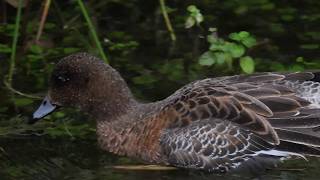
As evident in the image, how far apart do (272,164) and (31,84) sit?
2.42m

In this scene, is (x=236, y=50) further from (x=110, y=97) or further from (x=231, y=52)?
(x=110, y=97)

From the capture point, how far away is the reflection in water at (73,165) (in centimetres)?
761

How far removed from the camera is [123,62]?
9570 millimetres

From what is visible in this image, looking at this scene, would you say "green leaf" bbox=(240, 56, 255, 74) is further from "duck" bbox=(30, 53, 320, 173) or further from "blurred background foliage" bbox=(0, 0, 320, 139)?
"duck" bbox=(30, 53, 320, 173)

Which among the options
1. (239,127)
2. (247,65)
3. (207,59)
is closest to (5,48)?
(207,59)

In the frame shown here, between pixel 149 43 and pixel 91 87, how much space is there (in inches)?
76.4

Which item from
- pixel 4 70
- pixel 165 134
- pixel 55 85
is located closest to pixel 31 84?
pixel 4 70

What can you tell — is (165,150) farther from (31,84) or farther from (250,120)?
(31,84)

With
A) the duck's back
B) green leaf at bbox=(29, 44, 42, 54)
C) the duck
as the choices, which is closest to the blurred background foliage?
green leaf at bbox=(29, 44, 42, 54)

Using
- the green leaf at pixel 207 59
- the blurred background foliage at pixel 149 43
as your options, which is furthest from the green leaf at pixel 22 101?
the green leaf at pixel 207 59

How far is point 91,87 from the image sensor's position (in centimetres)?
809

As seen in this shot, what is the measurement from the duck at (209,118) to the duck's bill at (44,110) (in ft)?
0.03

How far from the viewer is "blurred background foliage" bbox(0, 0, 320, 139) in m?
8.64

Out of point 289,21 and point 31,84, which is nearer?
point 31,84
